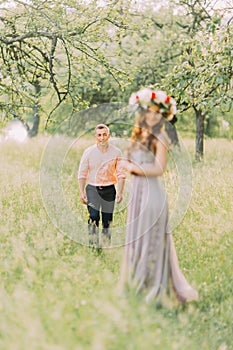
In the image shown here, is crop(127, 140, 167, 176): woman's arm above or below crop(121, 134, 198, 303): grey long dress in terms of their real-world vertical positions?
above

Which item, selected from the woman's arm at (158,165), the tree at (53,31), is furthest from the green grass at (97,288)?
the tree at (53,31)

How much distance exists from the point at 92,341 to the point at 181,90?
5.00 metres

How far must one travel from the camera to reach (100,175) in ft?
24.3

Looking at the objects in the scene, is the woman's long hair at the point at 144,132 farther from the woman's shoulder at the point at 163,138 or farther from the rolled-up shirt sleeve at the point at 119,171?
the rolled-up shirt sleeve at the point at 119,171

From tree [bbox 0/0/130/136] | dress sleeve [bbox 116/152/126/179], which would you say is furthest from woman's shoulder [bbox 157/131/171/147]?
tree [bbox 0/0/130/136]

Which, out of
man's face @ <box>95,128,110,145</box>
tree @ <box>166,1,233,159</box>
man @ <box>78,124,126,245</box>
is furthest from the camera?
tree @ <box>166,1,233,159</box>

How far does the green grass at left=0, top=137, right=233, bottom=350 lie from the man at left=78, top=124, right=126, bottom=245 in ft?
1.95

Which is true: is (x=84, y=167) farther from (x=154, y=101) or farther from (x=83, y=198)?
(x=154, y=101)

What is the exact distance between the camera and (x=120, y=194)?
24.4 ft

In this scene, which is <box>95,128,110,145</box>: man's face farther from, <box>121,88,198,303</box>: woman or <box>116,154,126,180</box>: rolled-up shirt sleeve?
<box>121,88,198,303</box>: woman

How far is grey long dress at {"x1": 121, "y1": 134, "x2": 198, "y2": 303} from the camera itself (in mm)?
5578

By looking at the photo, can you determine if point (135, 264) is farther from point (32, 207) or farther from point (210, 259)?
point (32, 207)

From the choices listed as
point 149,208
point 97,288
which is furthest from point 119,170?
point 97,288

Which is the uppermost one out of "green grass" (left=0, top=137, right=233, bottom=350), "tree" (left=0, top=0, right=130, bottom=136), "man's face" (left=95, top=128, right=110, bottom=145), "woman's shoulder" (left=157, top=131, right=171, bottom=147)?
"tree" (left=0, top=0, right=130, bottom=136)
